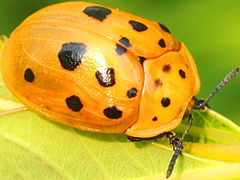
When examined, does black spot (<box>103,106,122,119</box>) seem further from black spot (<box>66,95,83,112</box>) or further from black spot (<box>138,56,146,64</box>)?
black spot (<box>138,56,146,64</box>)

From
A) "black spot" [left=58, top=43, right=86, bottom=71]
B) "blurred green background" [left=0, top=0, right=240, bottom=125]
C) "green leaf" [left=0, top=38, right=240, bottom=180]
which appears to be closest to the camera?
"green leaf" [left=0, top=38, right=240, bottom=180]

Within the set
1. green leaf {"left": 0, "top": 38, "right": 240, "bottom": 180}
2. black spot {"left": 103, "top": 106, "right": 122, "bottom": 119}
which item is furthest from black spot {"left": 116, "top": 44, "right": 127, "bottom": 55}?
green leaf {"left": 0, "top": 38, "right": 240, "bottom": 180}

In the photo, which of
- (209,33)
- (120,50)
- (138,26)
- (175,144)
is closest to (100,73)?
(120,50)

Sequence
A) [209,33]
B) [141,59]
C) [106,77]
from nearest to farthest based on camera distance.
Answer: [106,77] → [141,59] → [209,33]

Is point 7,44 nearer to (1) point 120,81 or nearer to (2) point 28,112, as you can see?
(2) point 28,112

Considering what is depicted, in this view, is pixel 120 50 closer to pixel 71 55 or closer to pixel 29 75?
pixel 71 55

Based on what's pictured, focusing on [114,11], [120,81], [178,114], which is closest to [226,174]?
[178,114]
